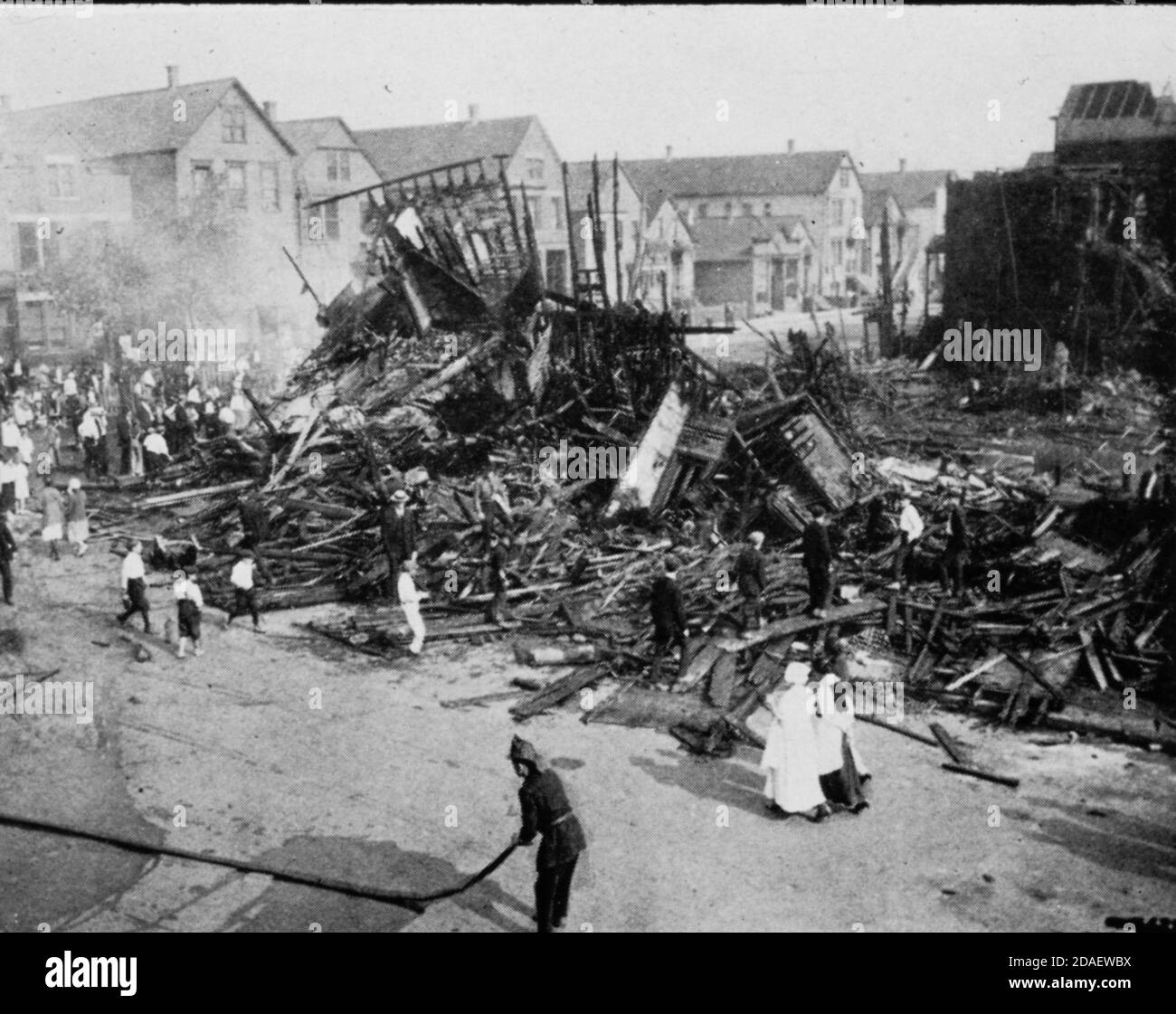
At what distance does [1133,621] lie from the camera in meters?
12.8

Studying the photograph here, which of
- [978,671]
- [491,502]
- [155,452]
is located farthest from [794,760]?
[155,452]

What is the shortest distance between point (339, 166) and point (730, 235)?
2437 centimetres

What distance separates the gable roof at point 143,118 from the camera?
3709 centimetres

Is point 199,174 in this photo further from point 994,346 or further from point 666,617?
point 666,617

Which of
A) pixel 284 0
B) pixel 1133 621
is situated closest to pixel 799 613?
pixel 1133 621

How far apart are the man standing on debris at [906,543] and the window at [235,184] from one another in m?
33.0

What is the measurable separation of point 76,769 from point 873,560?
10.8 meters

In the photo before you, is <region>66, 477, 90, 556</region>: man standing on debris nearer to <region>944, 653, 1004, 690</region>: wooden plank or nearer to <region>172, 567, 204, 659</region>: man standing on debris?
<region>172, 567, 204, 659</region>: man standing on debris

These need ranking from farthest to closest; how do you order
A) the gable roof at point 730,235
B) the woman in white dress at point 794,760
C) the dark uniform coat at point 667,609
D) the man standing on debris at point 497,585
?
the gable roof at point 730,235 < the man standing on debris at point 497,585 < the dark uniform coat at point 667,609 < the woman in white dress at point 794,760

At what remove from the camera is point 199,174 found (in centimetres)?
4047

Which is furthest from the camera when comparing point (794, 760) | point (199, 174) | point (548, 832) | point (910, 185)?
point (910, 185)

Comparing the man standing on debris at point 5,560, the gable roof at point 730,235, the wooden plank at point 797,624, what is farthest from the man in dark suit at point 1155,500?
the gable roof at point 730,235

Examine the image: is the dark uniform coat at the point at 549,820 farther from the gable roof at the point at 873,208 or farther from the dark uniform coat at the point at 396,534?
the gable roof at the point at 873,208
